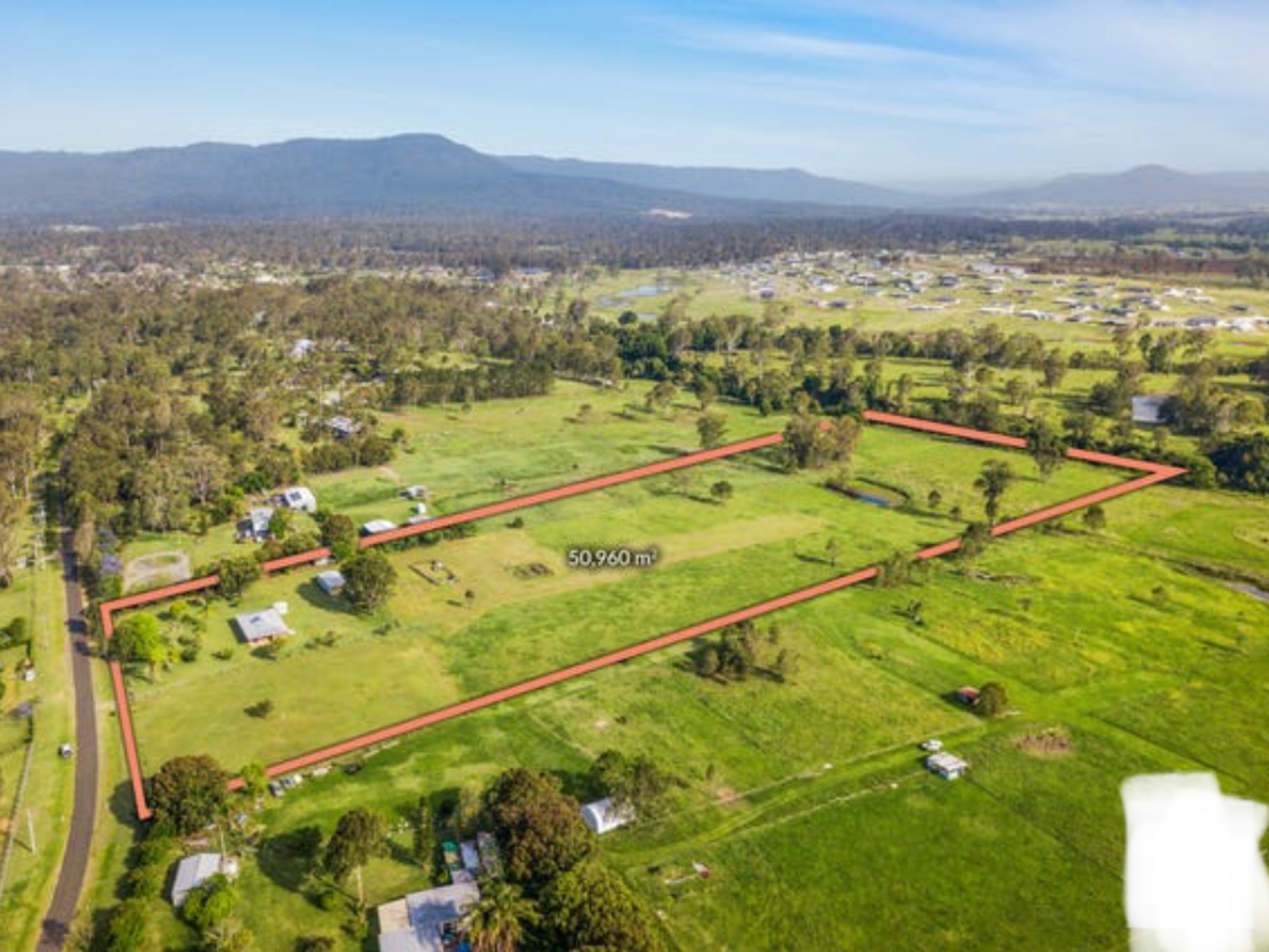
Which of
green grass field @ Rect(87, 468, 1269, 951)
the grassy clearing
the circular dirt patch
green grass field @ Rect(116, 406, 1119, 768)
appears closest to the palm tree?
green grass field @ Rect(87, 468, 1269, 951)

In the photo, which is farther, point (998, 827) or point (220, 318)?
point (220, 318)

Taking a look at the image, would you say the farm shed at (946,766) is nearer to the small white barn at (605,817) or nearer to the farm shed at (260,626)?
the small white barn at (605,817)

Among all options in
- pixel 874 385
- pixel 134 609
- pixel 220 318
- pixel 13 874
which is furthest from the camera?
A: pixel 220 318

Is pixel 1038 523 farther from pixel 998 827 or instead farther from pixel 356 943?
pixel 356 943

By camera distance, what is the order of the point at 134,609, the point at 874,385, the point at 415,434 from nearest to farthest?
the point at 134,609, the point at 415,434, the point at 874,385

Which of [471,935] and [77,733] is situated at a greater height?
[471,935]

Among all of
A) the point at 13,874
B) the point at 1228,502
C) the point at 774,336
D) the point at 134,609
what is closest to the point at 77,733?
the point at 13,874
